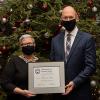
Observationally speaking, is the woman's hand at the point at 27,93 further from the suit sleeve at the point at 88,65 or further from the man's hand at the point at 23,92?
the suit sleeve at the point at 88,65

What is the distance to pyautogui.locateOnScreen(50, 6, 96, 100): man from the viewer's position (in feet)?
15.4

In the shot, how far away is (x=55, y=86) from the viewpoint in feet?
15.5

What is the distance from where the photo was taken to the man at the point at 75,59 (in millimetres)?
4695

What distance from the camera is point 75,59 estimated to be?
4.74 meters

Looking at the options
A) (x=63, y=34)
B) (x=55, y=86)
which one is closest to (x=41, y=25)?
(x=63, y=34)

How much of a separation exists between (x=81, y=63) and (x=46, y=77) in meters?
0.43

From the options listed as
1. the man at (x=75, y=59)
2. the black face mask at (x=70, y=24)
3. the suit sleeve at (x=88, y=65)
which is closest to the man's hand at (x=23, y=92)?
the man at (x=75, y=59)

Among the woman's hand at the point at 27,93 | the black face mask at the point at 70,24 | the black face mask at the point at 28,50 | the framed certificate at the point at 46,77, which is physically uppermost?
the black face mask at the point at 70,24

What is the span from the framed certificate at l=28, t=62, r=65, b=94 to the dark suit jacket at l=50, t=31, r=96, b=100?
91 millimetres

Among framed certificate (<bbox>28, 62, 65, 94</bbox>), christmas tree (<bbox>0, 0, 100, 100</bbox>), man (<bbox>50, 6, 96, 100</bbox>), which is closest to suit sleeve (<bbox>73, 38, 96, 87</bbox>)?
man (<bbox>50, 6, 96, 100</bbox>)

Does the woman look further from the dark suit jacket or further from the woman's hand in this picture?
the dark suit jacket

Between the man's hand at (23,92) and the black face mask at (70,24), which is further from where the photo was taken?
the black face mask at (70,24)

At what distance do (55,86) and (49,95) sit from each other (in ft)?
0.58

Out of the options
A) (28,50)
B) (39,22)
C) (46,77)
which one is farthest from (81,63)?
(39,22)
